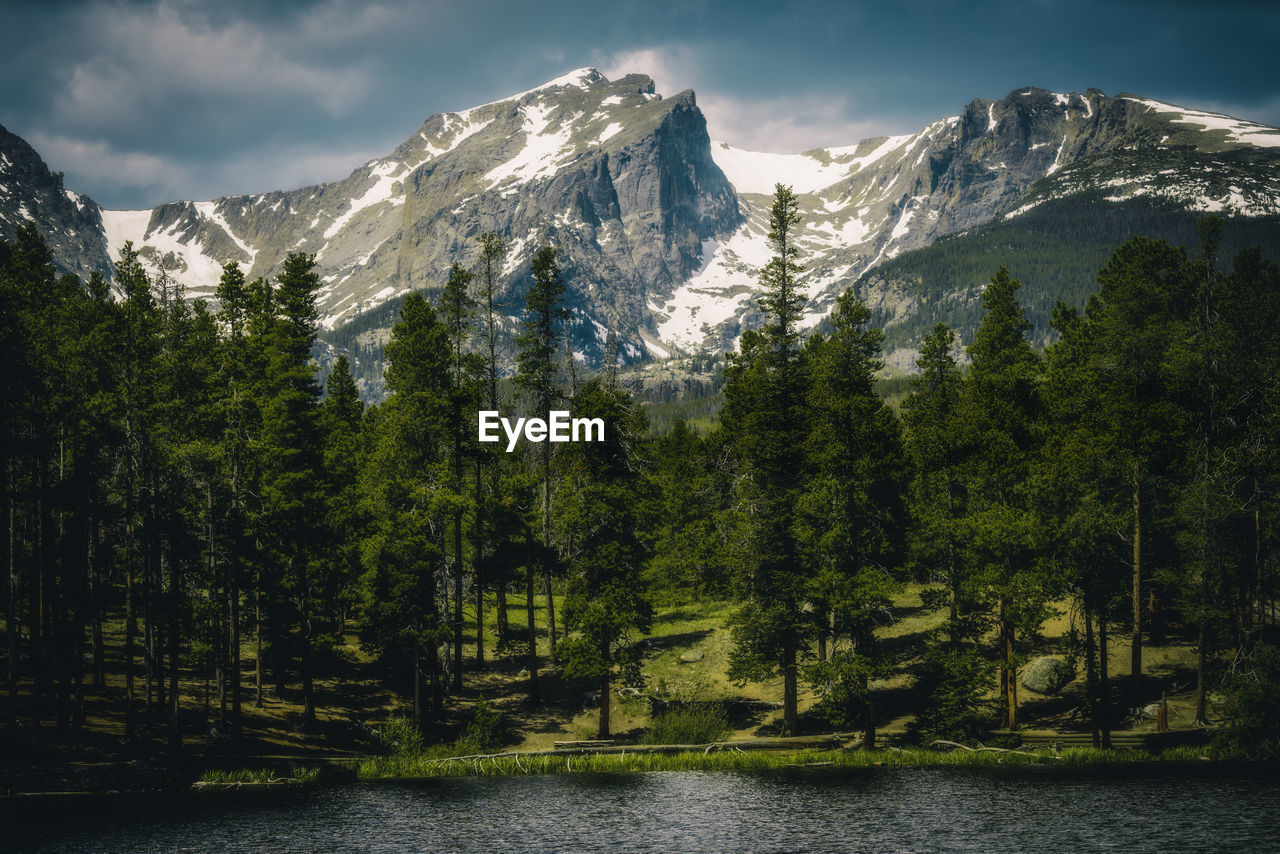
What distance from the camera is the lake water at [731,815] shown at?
25.2 meters

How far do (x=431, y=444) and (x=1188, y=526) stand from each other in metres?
34.5

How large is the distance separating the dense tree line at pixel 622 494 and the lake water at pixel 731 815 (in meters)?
4.74

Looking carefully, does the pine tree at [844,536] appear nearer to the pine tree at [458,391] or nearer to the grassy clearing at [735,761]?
the grassy clearing at [735,761]

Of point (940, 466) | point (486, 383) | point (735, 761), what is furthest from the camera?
point (486, 383)

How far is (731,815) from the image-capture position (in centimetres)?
2922

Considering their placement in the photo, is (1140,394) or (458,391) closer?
(1140,394)

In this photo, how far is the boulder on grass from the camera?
140 ft

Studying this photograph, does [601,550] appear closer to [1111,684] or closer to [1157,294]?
[1111,684]

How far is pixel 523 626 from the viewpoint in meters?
61.1

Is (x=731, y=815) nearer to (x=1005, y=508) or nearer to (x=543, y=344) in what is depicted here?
(x=1005, y=508)

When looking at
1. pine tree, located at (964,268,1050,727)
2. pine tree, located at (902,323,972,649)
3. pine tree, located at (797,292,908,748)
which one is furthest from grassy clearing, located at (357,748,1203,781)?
pine tree, located at (902,323,972,649)

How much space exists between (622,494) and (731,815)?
1717 cm

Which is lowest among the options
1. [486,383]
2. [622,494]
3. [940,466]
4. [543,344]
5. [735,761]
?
[735,761]

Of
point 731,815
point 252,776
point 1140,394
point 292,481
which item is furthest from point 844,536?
point 252,776
